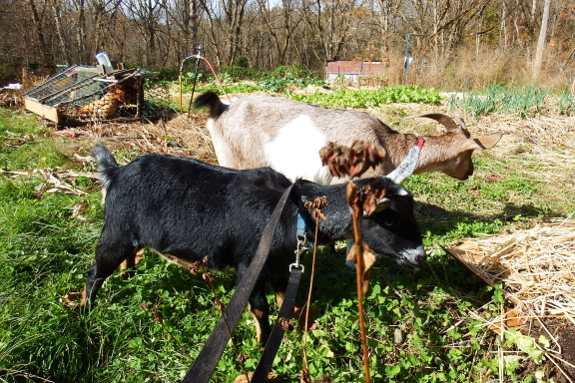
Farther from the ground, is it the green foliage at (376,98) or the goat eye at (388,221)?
the green foliage at (376,98)

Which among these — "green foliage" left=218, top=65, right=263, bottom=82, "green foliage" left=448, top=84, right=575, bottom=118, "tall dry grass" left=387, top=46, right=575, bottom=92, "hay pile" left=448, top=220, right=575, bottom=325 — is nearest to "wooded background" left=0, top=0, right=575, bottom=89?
"tall dry grass" left=387, top=46, right=575, bottom=92

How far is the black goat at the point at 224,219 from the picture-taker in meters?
2.58

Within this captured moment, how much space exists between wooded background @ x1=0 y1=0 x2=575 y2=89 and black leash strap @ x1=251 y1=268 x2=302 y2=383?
13244 millimetres

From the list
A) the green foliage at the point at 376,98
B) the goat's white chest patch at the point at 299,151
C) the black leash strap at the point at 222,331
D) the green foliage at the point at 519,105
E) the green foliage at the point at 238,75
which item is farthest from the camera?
the green foliage at the point at 238,75

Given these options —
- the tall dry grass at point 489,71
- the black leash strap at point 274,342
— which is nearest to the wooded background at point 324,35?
the tall dry grass at point 489,71

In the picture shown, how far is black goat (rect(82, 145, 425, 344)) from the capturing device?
2582mm

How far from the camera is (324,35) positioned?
29891 millimetres

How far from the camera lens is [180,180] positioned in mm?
2822

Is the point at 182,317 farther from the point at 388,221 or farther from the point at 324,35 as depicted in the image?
the point at 324,35

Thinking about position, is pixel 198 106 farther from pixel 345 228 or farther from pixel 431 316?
pixel 431 316

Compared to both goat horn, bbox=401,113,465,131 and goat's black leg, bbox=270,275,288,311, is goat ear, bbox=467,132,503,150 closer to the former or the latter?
goat horn, bbox=401,113,465,131

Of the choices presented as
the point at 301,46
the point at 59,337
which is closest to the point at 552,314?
the point at 59,337

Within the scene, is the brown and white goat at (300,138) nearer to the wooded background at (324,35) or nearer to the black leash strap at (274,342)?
the black leash strap at (274,342)

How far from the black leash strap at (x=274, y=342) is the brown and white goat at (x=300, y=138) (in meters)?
2.42
